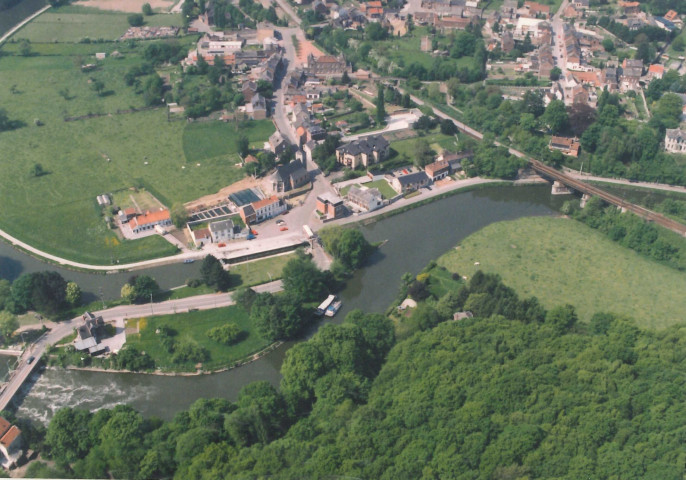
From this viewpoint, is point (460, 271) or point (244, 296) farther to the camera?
point (460, 271)

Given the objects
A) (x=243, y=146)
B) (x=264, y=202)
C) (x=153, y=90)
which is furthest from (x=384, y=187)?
(x=153, y=90)

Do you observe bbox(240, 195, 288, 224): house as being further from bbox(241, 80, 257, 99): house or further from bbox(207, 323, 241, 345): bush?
bbox(241, 80, 257, 99): house

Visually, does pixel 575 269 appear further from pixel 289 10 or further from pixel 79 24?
pixel 79 24

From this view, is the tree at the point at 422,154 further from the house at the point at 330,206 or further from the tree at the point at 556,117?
the tree at the point at 556,117

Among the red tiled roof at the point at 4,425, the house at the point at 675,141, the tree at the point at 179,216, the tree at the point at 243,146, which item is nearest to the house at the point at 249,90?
the tree at the point at 243,146

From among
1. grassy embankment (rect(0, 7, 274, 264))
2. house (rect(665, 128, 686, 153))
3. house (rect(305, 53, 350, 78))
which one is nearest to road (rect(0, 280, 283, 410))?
grassy embankment (rect(0, 7, 274, 264))

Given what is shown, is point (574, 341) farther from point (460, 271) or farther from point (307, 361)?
point (307, 361)

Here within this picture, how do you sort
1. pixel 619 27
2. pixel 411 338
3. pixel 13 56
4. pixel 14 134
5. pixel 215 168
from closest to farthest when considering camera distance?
pixel 411 338 < pixel 215 168 < pixel 14 134 < pixel 13 56 < pixel 619 27

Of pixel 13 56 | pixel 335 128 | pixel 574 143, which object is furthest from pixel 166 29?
pixel 574 143
